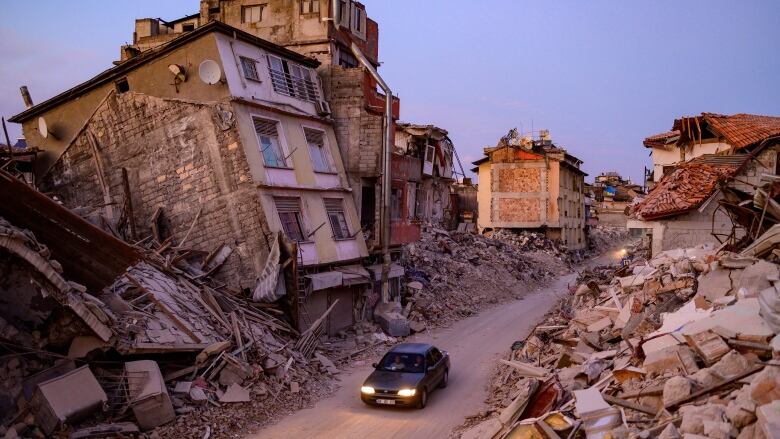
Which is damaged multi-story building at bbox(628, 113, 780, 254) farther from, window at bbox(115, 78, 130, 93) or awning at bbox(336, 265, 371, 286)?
window at bbox(115, 78, 130, 93)

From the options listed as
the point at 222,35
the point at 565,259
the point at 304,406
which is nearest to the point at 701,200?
the point at 304,406

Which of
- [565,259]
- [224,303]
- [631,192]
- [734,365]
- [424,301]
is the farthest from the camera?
[631,192]

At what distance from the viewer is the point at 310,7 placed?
30469 millimetres

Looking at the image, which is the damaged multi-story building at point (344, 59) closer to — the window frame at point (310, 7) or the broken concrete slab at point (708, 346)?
the window frame at point (310, 7)

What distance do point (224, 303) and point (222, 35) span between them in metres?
9.77

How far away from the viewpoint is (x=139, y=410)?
39.2 feet

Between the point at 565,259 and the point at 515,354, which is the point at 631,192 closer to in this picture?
the point at 565,259

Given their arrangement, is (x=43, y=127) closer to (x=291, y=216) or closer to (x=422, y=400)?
(x=291, y=216)

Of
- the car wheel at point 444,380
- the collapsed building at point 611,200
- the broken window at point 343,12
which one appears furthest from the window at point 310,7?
the collapsed building at point 611,200

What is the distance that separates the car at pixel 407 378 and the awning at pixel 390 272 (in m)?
7.67

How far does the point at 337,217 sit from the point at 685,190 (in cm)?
1363

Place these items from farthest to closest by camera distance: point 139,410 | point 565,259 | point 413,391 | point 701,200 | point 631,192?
point 631,192
point 565,259
point 701,200
point 413,391
point 139,410

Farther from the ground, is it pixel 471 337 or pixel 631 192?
pixel 631 192

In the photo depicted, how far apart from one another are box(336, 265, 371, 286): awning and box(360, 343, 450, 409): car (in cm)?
616
